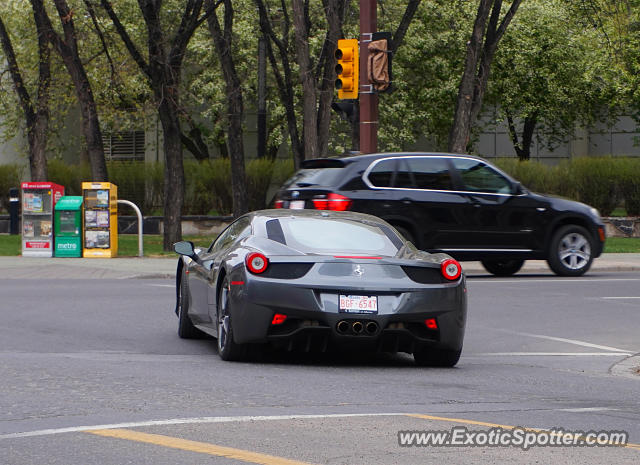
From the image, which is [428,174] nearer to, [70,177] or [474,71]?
[474,71]

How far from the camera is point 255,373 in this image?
29.3ft

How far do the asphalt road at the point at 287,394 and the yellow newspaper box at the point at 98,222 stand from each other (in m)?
10.3

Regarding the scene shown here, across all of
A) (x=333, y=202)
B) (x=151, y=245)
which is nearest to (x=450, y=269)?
(x=333, y=202)

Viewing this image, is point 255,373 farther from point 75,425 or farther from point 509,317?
point 509,317

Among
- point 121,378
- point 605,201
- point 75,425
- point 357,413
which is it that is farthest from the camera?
point 605,201

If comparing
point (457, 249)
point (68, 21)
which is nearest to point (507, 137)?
point (68, 21)

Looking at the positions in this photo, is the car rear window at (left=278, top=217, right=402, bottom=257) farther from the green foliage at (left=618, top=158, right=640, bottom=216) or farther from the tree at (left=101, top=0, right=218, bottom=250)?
the green foliage at (left=618, top=158, right=640, bottom=216)

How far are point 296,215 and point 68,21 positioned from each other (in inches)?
670

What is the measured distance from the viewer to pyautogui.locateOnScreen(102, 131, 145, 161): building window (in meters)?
53.8

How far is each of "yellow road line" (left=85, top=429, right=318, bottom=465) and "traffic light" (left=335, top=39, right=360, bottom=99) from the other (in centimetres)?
1415

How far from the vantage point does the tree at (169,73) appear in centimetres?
2530

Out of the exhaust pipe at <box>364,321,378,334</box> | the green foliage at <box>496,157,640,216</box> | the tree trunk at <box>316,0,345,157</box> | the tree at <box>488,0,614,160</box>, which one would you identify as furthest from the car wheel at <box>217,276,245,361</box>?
the tree at <box>488,0,614,160</box>

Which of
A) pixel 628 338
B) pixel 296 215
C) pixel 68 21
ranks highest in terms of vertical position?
pixel 68 21

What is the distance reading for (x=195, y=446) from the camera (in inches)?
239
